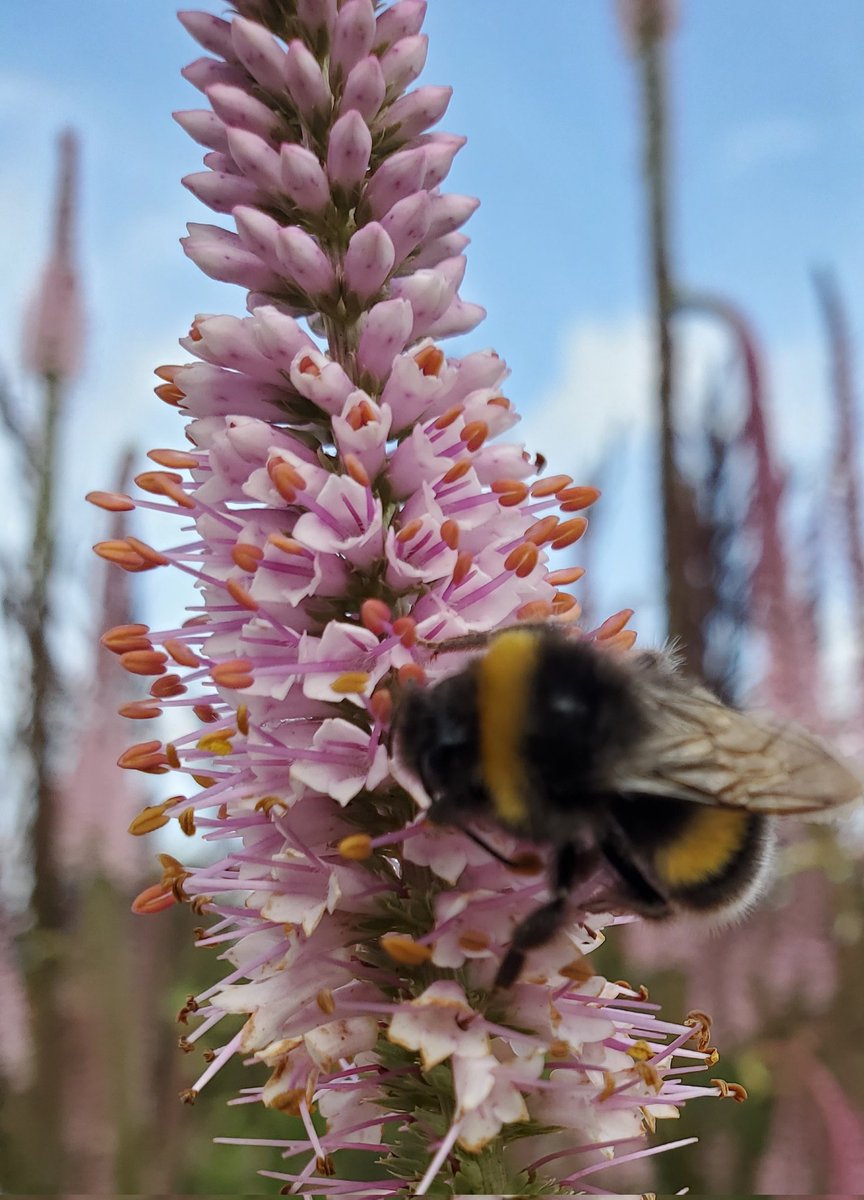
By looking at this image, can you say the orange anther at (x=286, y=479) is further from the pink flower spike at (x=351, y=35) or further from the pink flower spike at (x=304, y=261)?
the pink flower spike at (x=351, y=35)

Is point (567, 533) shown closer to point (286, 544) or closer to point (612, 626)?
point (612, 626)

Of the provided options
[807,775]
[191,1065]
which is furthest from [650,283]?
[191,1065]

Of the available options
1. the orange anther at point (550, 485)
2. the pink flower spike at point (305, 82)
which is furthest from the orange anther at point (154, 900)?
the pink flower spike at point (305, 82)

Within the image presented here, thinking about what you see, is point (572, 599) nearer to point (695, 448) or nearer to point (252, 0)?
point (252, 0)

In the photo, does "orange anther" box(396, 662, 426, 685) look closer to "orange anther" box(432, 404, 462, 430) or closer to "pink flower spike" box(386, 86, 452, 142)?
"orange anther" box(432, 404, 462, 430)

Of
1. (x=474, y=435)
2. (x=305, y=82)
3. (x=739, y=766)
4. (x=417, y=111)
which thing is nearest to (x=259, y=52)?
(x=305, y=82)

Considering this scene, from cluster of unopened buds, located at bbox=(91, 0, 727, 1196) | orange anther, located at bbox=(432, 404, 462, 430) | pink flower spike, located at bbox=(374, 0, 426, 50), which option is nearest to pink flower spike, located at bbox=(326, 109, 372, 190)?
cluster of unopened buds, located at bbox=(91, 0, 727, 1196)
